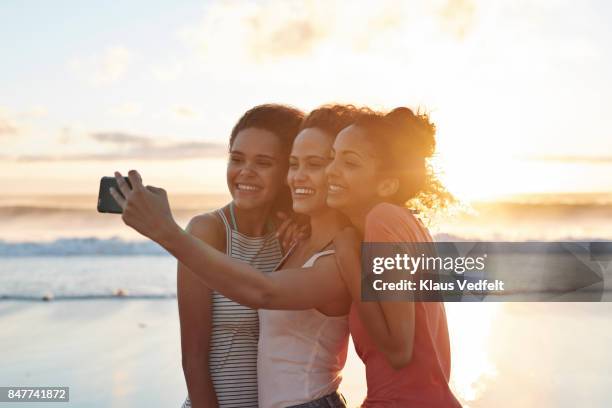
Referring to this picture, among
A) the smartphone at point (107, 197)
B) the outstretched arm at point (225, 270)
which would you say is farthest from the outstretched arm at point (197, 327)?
the smartphone at point (107, 197)

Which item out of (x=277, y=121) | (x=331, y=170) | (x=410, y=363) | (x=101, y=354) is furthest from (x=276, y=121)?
(x=101, y=354)

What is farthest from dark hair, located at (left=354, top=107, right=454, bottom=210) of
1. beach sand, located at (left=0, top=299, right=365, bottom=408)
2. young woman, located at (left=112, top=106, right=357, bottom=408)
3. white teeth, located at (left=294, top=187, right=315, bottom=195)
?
beach sand, located at (left=0, top=299, right=365, bottom=408)

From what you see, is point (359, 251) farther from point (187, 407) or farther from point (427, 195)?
point (187, 407)

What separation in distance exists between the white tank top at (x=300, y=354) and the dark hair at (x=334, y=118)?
1.75ft

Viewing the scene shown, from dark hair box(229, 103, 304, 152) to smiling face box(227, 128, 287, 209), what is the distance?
0.02 meters

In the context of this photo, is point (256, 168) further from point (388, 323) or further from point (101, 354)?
point (101, 354)

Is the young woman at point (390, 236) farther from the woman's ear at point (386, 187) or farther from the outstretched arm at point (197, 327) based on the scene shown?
the outstretched arm at point (197, 327)

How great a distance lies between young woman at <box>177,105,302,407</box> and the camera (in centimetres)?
312

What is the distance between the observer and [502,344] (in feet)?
25.9

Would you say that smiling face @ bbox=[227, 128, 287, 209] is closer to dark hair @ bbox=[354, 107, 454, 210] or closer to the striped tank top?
the striped tank top

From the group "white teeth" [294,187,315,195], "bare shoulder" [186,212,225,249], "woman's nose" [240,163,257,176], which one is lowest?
"bare shoulder" [186,212,225,249]

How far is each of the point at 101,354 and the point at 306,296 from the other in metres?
5.54

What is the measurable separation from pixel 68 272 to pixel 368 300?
1295cm

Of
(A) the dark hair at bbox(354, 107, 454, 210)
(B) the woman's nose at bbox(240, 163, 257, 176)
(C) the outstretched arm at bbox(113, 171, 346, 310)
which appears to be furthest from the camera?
(B) the woman's nose at bbox(240, 163, 257, 176)
